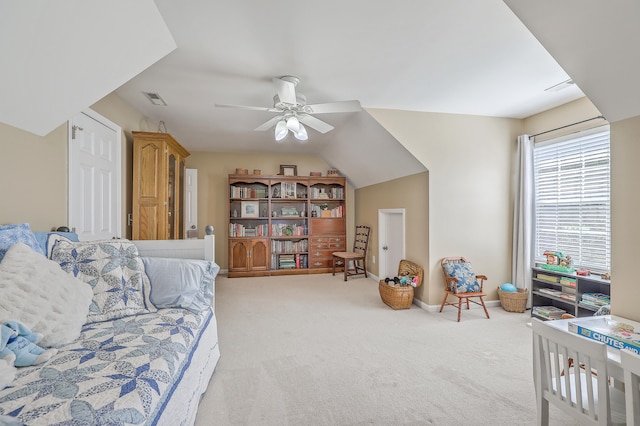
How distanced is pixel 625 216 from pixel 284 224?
5053mm

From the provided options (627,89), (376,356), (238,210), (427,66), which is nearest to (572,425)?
(376,356)

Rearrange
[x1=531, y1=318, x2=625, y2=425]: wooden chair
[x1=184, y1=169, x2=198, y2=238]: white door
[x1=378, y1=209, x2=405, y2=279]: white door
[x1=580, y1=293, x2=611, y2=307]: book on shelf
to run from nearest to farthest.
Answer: [x1=531, y1=318, x2=625, y2=425]: wooden chair < [x1=580, y1=293, x2=611, y2=307]: book on shelf < [x1=378, y1=209, x2=405, y2=279]: white door < [x1=184, y1=169, x2=198, y2=238]: white door

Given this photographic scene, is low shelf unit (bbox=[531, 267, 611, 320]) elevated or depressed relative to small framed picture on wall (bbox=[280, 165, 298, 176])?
depressed

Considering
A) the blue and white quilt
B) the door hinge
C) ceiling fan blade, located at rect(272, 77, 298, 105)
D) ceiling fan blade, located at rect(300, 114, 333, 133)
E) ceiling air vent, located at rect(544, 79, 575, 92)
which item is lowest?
the blue and white quilt

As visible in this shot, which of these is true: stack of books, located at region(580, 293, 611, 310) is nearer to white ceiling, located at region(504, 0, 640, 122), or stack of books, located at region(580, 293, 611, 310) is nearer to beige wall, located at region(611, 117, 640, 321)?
beige wall, located at region(611, 117, 640, 321)

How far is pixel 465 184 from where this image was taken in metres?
3.68

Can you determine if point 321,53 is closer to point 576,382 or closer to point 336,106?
point 336,106

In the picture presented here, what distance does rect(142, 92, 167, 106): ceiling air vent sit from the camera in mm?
3049

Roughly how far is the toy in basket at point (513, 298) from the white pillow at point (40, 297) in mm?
4134

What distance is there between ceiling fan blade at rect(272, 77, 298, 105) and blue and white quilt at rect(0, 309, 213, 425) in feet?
6.73

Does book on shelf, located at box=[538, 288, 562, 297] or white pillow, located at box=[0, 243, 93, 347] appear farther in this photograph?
book on shelf, located at box=[538, 288, 562, 297]

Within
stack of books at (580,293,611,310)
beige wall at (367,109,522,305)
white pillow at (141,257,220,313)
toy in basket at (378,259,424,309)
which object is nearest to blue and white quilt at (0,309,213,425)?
white pillow at (141,257,220,313)

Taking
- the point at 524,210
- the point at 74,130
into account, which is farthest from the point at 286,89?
the point at 524,210

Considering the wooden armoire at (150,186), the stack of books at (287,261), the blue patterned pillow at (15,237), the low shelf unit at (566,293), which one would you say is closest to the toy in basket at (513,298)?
the low shelf unit at (566,293)
